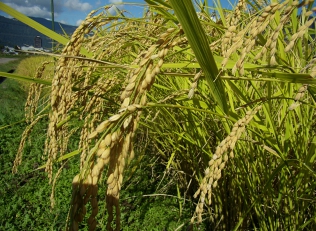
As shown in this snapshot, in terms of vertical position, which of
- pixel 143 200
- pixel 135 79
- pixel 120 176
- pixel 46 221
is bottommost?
pixel 46 221

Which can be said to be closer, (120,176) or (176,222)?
(120,176)

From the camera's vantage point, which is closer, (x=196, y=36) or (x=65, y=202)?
(x=196, y=36)

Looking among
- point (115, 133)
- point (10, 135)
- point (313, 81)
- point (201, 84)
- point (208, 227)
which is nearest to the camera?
point (115, 133)

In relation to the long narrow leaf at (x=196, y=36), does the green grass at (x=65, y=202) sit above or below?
below

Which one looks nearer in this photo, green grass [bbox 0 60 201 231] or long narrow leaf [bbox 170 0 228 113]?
long narrow leaf [bbox 170 0 228 113]

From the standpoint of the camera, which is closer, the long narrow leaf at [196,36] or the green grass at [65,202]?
the long narrow leaf at [196,36]

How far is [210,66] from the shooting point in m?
0.73

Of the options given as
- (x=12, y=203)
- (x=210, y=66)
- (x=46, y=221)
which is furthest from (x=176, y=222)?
(x=210, y=66)

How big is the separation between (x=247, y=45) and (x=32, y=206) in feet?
9.28

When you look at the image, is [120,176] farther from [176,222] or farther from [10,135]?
[10,135]

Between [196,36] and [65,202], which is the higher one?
[196,36]

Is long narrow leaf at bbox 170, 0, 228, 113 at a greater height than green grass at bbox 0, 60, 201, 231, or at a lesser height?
greater

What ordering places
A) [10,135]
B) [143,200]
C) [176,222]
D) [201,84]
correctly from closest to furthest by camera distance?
[201,84]
[176,222]
[143,200]
[10,135]

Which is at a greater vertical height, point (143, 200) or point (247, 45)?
point (247, 45)
